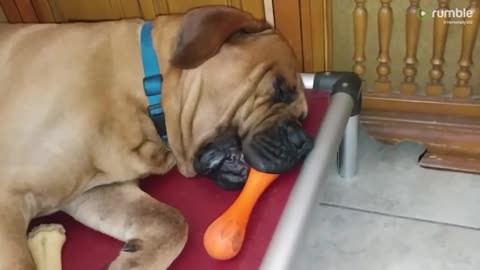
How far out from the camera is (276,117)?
117 centimetres

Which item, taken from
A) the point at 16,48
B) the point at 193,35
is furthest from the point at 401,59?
the point at 16,48

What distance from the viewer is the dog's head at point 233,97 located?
3.56 feet

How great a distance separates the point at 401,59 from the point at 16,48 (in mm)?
877

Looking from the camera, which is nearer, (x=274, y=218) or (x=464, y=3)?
(x=274, y=218)

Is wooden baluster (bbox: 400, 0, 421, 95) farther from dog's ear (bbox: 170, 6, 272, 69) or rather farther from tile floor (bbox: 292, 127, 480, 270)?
dog's ear (bbox: 170, 6, 272, 69)

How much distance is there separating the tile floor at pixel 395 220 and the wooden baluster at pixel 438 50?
19 centimetres

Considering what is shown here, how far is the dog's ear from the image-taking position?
1.07m

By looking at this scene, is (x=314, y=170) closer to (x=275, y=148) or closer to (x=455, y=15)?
(x=275, y=148)

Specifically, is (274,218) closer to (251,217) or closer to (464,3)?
(251,217)

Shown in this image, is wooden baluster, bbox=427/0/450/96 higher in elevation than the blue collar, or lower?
lower

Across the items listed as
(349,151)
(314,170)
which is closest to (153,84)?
(314,170)

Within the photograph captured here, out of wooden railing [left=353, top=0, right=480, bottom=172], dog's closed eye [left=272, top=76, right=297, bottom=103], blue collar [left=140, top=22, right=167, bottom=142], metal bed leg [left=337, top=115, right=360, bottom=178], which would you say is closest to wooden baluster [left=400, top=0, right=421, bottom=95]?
wooden railing [left=353, top=0, right=480, bottom=172]

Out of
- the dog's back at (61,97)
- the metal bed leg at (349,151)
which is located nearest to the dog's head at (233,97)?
the dog's back at (61,97)

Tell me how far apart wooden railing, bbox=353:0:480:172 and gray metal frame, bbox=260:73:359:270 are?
0.13m
